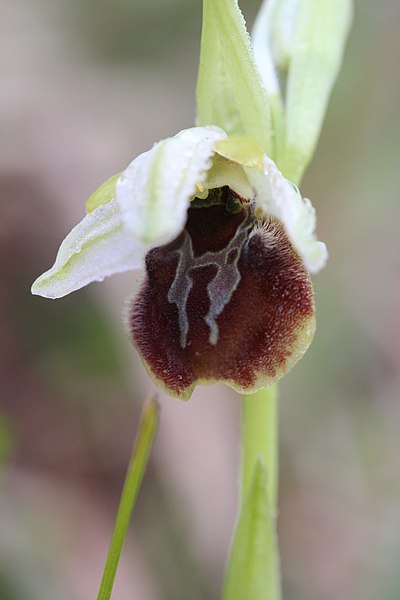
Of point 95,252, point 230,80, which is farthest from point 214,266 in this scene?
point 230,80

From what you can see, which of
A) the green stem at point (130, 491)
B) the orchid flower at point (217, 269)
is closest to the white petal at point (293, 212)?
Result: the orchid flower at point (217, 269)

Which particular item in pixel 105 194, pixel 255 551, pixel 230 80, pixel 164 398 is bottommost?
pixel 255 551

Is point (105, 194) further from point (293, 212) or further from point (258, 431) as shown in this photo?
point (258, 431)

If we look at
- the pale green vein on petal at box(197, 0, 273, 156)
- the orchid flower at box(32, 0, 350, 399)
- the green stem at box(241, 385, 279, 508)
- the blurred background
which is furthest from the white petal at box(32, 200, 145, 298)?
the blurred background

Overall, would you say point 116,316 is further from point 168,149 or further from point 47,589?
point 168,149

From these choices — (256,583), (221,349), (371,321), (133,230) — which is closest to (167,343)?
(221,349)

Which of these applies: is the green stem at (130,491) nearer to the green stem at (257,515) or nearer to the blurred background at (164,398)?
the green stem at (257,515)

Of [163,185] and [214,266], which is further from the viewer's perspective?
[214,266]
